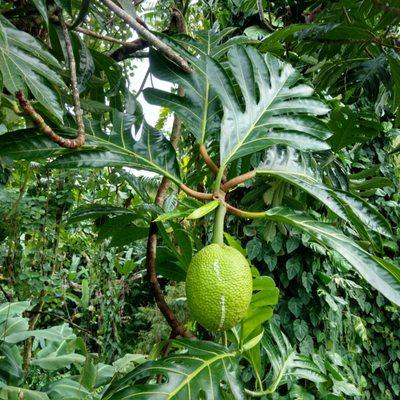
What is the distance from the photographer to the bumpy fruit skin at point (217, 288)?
64cm

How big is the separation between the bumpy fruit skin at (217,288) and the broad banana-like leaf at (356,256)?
11cm

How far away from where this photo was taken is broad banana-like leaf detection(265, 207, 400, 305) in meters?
0.65

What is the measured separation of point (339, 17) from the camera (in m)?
1.23

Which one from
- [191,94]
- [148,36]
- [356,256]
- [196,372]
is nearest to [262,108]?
[191,94]

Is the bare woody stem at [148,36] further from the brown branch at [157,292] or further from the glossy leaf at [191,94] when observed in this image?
the brown branch at [157,292]

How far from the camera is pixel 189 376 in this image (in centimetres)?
75

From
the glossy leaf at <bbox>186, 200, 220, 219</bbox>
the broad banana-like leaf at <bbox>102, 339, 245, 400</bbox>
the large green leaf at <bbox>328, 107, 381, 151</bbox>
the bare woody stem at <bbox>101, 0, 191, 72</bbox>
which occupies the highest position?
the bare woody stem at <bbox>101, 0, 191, 72</bbox>

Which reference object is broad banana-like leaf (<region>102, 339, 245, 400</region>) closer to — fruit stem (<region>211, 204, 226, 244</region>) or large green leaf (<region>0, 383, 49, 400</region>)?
fruit stem (<region>211, 204, 226, 244</region>)

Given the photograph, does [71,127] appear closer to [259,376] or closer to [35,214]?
[259,376]

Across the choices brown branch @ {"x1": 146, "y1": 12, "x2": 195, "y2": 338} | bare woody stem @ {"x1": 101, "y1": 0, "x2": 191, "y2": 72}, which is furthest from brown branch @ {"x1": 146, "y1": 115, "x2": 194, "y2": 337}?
bare woody stem @ {"x1": 101, "y1": 0, "x2": 191, "y2": 72}

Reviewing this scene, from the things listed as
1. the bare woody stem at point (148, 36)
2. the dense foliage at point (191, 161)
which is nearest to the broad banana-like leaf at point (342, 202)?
the dense foliage at point (191, 161)

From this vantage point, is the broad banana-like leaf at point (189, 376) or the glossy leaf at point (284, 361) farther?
the glossy leaf at point (284, 361)

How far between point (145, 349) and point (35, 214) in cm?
150

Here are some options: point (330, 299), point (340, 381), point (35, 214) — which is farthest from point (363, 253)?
point (330, 299)
